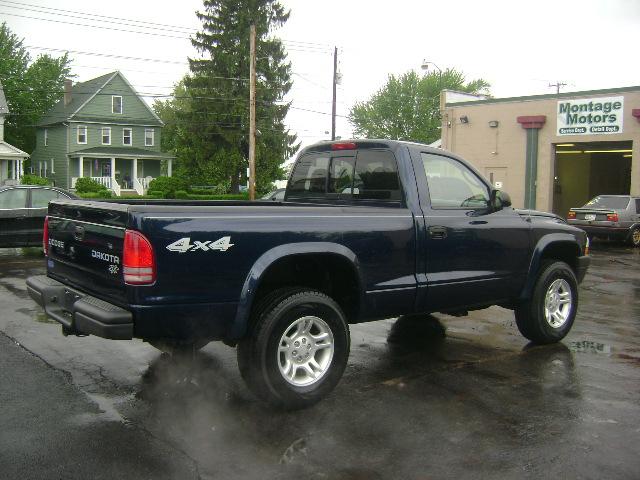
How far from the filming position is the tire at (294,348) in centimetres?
465

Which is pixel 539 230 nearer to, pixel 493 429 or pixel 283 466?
pixel 493 429

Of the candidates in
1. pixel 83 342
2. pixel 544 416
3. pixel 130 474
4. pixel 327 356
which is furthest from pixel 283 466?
pixel 83 342

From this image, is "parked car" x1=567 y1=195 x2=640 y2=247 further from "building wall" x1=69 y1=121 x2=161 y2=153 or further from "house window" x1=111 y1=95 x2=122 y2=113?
"house window" x1=111 y1=95 x2=122 y2=113

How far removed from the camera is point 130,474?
146 inches

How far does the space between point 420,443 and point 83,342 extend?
3884 mm

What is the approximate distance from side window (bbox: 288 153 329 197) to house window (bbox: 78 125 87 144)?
44461 millimetres

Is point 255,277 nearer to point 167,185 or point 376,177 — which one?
point 376,177

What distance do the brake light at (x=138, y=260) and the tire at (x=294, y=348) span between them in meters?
0.90

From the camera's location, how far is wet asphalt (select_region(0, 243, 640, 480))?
387 centimetres

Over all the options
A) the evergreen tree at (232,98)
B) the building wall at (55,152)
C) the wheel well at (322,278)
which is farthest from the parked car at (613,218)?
the building wall at (55,152)

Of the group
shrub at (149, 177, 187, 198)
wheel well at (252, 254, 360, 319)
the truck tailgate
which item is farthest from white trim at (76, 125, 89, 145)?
wheel well at (252, 254, 360, 319)

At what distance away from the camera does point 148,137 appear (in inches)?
1998

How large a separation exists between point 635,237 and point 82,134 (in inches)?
1540

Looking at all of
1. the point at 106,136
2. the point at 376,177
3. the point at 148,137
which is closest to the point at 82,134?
the point at 106,136
